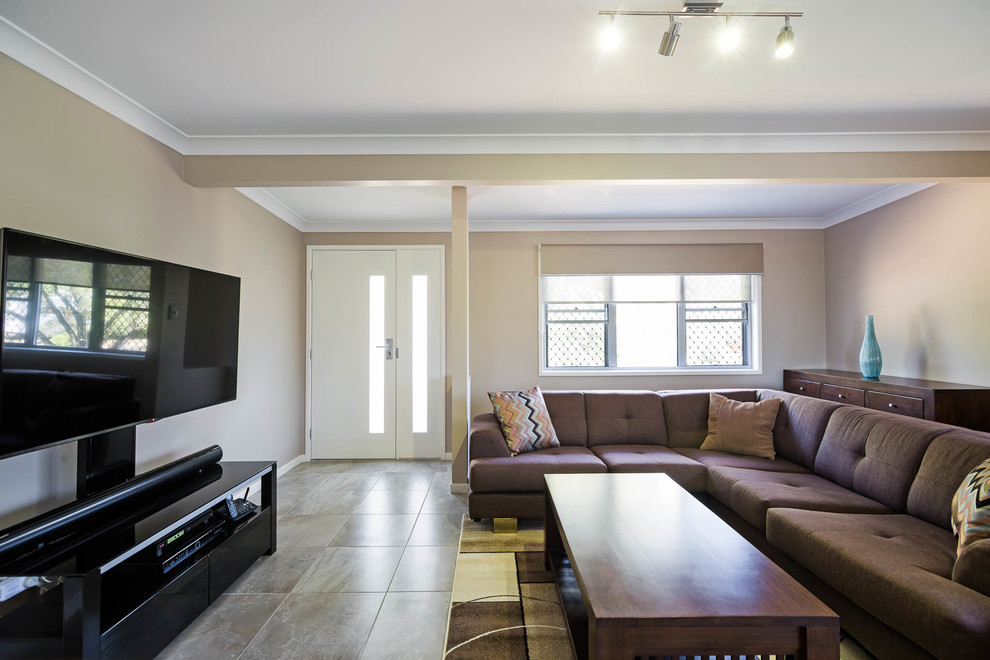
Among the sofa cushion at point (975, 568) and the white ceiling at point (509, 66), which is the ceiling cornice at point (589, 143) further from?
the sofa cushion at point (975, 568)

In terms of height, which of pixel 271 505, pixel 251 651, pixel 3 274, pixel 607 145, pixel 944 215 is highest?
pixel 607 145

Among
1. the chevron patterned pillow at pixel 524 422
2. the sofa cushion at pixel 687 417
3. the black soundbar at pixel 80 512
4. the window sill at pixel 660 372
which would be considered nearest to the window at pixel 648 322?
the window sill at pixel 660 372

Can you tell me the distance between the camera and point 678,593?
1314 mm

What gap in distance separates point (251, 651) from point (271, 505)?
91cm

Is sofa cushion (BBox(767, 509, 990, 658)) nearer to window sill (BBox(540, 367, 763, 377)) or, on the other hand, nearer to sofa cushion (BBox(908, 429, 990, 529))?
sofa cushion (BBox(908, 429, 990, 529))

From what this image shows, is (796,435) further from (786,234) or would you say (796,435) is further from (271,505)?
(271,505)

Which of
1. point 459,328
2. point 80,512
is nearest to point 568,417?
point 459,328

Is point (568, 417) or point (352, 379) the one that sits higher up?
point (352, 379)

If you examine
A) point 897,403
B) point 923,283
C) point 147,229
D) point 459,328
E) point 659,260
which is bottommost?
point 897,403

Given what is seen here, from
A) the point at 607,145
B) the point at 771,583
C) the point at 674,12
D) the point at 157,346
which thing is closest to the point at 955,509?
the point at 771,583

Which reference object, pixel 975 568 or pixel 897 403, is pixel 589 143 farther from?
pixel 897 403

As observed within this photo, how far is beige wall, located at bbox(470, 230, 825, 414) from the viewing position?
15.8 feet

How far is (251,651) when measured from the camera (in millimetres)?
1827

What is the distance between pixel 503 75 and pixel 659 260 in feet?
10.1
